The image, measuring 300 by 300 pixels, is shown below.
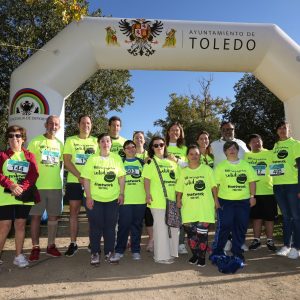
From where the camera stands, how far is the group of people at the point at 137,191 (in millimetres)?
4684

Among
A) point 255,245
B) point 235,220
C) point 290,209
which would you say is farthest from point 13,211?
point 290,209

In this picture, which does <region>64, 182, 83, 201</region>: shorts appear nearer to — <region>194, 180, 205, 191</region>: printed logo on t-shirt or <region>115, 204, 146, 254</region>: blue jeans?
Result: <region>115, 204, 146, 254</region>: blue jeans

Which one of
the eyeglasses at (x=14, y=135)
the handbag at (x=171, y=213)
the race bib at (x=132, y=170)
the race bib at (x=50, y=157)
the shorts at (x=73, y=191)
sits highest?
the eyeglasses at (x=14, y=135)

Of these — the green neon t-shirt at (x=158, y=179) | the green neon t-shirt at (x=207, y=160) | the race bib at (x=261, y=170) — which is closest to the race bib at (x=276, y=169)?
the race bib at (x=261, y=170)

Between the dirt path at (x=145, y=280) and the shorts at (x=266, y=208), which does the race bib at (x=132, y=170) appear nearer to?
the dirt path at (x=145, y=280)

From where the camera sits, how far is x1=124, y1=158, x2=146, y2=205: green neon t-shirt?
505 centimetres

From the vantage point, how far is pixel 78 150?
5336mm

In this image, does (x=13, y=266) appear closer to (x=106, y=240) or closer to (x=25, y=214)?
(x=25, y=214)

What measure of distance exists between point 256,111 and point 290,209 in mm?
18756

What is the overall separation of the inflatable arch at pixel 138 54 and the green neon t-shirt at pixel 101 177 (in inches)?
109

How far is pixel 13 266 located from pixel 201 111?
30756mm

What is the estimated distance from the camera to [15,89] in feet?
23.6

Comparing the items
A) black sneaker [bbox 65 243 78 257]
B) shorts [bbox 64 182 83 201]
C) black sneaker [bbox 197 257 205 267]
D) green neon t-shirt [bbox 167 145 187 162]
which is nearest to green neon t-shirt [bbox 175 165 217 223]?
black sneaker [bbox 197 257 205 267]

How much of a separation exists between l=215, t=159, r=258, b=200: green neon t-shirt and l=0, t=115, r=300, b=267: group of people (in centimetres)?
1
